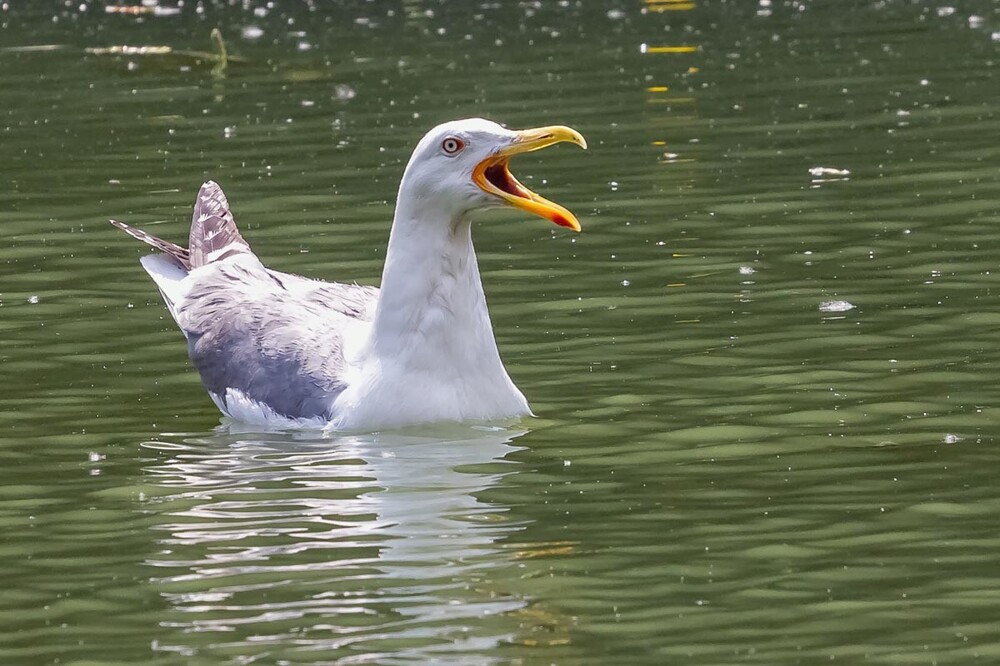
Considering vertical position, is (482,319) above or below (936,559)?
above

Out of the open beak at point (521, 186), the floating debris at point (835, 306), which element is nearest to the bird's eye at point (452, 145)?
the open beak at point (521, 186)

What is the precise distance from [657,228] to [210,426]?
4530 millimetres

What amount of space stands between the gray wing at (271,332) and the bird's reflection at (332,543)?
0.75 feet

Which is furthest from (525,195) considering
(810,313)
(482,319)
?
(810,313)

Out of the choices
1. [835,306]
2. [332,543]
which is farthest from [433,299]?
[835,306]

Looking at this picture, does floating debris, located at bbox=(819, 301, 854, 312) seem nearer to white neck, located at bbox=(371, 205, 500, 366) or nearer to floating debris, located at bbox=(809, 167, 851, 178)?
white neck, located at bbox=(371, 205, 500, 366)

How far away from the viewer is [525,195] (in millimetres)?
9422

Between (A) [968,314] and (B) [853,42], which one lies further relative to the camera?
(B) [853,42]

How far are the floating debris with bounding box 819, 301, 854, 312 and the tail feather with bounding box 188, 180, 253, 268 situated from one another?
3.14m

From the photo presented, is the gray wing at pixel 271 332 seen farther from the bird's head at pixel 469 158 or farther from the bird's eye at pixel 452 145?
the bird's eye at pixel 452 145

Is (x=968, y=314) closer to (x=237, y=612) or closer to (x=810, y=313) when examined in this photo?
(x=810, y=313)

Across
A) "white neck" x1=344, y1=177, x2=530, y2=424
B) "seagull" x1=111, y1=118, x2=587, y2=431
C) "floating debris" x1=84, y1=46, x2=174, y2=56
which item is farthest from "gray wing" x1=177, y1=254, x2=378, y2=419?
"floating debris" x1=84, y1=46, x2=174, y2=56

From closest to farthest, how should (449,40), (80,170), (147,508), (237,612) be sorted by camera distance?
(237,612)
(147,508)
(80,170)
(449,40)

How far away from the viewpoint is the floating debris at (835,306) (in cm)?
1130
